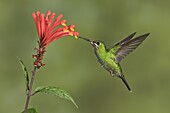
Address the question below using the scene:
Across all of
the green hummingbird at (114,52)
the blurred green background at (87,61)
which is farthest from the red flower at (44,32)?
the blurred green background at (87,61)

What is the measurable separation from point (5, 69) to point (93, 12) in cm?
89

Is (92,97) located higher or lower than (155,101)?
higher

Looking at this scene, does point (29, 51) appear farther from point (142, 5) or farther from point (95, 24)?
point (142, 5)

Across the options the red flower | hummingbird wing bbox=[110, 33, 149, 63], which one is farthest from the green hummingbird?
the red flower

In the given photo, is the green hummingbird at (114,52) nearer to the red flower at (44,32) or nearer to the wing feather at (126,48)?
the wing feather at (126,48)

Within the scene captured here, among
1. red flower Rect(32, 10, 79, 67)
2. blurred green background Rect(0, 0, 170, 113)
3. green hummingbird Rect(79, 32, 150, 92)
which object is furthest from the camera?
blurred green background Rect(0, 0, 170, 113)

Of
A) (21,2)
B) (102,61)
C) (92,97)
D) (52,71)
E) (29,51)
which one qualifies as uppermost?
(21,2)

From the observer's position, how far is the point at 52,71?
3455 mm

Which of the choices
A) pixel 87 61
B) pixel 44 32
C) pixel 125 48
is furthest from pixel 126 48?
pixel 87 61

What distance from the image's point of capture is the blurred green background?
3.38 meters

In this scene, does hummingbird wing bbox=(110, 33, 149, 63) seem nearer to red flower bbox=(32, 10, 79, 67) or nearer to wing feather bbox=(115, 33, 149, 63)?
wing feather bbox=(115, 33, 149, 63)

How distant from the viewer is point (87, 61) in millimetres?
3479

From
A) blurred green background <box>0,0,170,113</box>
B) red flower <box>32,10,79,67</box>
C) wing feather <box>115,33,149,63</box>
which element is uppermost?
blurred green background <box>0,0,170,113</box>

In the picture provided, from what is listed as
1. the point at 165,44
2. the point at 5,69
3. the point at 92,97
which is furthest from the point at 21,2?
the point at 165,44
